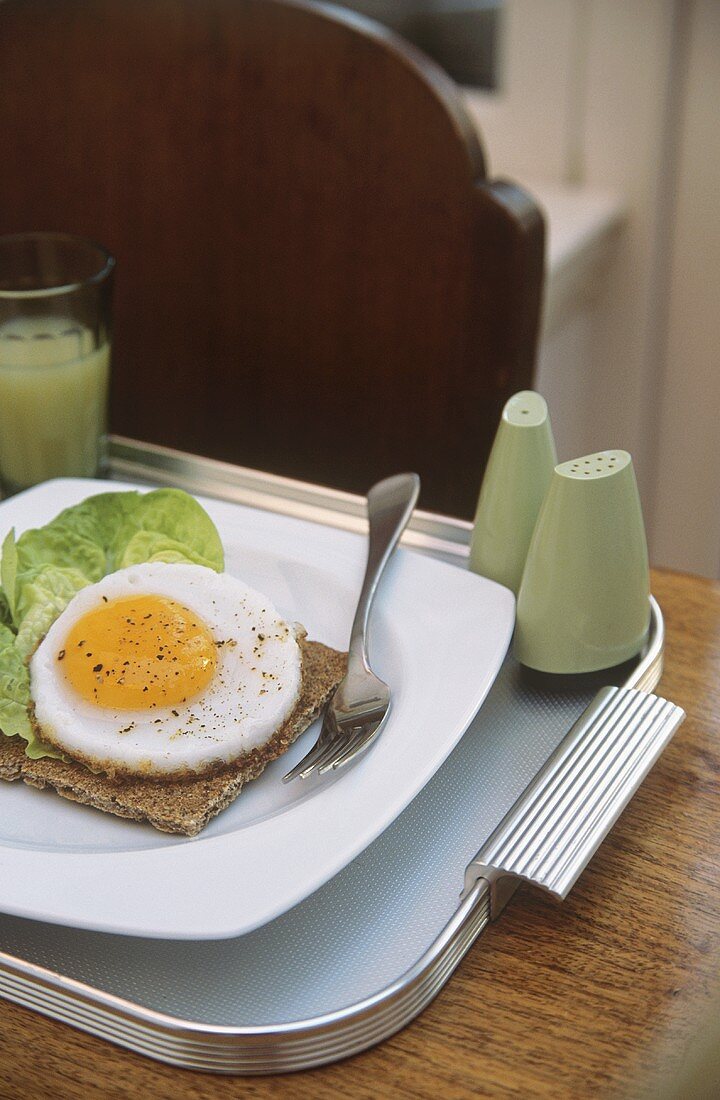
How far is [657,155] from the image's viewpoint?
192 cm

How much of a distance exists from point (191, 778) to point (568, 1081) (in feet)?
0.97

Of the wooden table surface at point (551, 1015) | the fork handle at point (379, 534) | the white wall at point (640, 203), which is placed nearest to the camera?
the wooden table surface at point (551, 1015)

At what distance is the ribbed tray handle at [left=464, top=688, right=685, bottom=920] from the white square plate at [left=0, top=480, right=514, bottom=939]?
6 centimetres

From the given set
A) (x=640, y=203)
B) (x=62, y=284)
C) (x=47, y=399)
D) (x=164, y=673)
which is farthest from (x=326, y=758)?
(x=640, y=203)

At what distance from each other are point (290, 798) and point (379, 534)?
0.28m

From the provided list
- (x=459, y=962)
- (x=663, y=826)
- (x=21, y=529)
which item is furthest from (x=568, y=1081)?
(x=21, y=529)

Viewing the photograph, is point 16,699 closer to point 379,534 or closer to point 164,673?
point 164,673

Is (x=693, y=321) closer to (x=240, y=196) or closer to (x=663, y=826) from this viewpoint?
(x=240, y=196)

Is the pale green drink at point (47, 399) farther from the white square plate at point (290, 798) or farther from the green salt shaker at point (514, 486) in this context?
the green salt shaker at point (514, 486)

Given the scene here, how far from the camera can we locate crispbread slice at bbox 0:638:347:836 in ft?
2.29

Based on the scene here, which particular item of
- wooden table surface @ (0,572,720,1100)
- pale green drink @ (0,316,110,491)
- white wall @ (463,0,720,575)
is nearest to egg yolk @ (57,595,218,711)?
wooden table surface @ (0,572,720,1100)

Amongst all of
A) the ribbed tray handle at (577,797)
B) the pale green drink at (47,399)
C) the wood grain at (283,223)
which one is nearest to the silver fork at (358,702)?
the ribbed tray handle at (577,797)

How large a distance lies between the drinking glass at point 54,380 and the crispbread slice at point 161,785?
0.44 metres

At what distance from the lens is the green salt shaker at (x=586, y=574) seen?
0.78 metres
